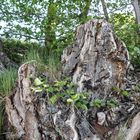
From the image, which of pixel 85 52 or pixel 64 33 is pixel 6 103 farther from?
pixel 64 33

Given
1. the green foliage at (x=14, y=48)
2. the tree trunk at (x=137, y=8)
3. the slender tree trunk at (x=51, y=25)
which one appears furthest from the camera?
the tree trunk at (x=137, y=8)

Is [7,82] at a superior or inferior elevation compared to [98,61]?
inferior

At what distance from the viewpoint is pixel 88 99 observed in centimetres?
284

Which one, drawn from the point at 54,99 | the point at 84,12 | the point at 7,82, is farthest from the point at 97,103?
the point at 84,12

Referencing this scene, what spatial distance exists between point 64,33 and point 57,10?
0.38 m

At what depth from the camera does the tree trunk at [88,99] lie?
269 centimetres

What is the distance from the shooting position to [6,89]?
3.14m

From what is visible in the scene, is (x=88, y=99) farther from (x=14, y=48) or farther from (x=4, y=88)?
(x=14, y=48)

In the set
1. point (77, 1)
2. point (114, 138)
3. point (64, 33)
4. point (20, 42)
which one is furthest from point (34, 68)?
point (20, 42)

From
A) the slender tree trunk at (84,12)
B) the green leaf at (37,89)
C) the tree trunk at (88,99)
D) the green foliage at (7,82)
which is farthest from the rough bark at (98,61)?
the slender tree trunk at (84,12)

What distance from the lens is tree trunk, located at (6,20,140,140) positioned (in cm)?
269

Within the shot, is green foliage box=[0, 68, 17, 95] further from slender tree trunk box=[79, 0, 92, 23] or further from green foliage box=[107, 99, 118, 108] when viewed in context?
slender tree trunk box=[79, 0, 92, 23]

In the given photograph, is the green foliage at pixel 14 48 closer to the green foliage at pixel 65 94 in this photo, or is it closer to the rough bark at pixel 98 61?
the rough bark at pixel 98 61

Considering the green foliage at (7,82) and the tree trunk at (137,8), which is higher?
the tree trunk at (137,8)
